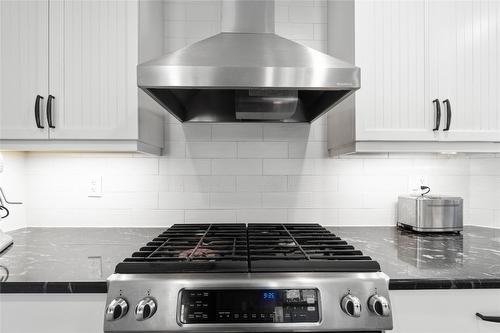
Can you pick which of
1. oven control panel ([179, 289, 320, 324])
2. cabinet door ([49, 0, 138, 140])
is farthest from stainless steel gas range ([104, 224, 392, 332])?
cabinet door ([49, 0, 138, 140])

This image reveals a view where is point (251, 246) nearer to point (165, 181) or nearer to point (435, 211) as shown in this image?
point (165, 181)

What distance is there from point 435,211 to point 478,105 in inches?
22.9

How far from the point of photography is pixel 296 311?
100 cm

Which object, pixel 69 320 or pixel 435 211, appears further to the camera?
pixel 435 211

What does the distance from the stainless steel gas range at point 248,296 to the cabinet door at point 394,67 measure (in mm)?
810

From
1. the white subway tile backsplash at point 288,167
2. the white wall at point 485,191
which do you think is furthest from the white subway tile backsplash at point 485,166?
the white subway tile backsplash at point 288,167

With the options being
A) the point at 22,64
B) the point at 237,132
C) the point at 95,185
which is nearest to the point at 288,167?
the point at 237,132

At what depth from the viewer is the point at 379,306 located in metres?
0.99

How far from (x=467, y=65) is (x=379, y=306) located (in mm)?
1310

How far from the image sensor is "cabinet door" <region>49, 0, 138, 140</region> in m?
1.53

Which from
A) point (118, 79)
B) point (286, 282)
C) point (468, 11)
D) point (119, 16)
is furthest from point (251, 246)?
point (468, 11)

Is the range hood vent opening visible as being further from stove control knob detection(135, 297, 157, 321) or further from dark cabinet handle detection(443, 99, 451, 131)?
stove control knob detection(135, 297, 157, 321)

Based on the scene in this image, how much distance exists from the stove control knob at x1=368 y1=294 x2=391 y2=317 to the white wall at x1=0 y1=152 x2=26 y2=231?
1860 millimetres

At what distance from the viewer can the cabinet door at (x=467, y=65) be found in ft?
5.22
